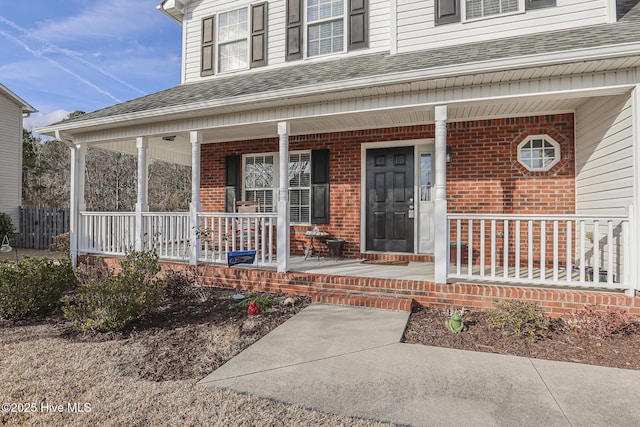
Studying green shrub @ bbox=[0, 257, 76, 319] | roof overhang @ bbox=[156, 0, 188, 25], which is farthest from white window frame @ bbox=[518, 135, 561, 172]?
roof overhang @ bbox=[156, 0, 188, 25]

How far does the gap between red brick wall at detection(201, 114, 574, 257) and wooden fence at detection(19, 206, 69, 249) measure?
32.1ft

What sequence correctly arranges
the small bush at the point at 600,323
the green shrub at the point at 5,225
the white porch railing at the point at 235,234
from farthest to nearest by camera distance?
1. the green shrub at the point at 5,225
2. the white porch railing at the point at 235,234
3. the small bush at the point at 600,323

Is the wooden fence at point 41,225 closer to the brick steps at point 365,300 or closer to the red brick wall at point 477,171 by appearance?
the red brick wall at point 477,171

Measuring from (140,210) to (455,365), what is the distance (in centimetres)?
566

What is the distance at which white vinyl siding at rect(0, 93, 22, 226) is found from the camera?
12.9 metres

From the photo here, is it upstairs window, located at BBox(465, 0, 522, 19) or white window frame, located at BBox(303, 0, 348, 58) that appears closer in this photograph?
upstairs window, located at BBox(465, 0, 522, 19)

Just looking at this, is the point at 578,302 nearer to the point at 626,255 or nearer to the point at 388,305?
the point at 626,255

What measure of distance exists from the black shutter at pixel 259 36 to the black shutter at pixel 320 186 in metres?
2.26

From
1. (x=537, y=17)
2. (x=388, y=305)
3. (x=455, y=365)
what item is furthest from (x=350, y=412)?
(x=537, y=17)

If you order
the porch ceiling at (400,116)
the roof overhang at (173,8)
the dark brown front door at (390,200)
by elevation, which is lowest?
the dark brown front door at (390,200)

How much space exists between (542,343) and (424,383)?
1.55 meters

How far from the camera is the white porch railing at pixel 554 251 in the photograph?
3.82 m

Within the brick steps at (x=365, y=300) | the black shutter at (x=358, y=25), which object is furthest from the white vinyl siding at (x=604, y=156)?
the black shutter at (x=358, y=25)

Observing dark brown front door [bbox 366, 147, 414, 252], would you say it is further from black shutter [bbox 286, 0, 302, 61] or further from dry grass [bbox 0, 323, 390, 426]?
dry grass [bbox 0, 323, 390, 426]
